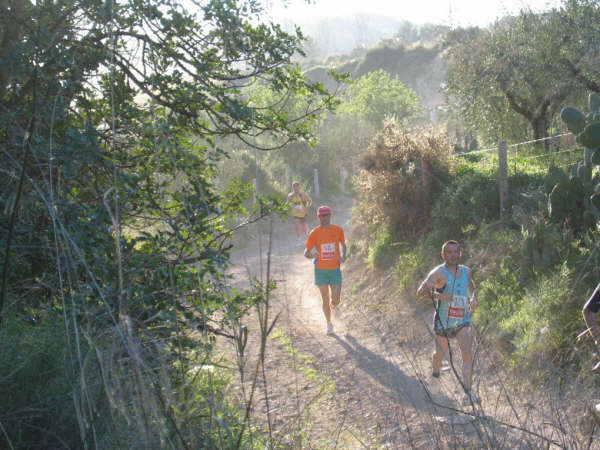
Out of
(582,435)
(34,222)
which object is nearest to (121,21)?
(34,222)

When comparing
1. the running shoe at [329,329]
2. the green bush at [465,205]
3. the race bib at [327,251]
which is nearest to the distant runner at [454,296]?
the race bib at [327,251]

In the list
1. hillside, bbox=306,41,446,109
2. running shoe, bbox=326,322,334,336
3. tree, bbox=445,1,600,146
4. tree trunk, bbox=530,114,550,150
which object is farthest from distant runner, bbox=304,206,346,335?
hillside, bbox=306,41,446,109

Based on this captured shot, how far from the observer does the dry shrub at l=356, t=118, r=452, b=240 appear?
35.8ft

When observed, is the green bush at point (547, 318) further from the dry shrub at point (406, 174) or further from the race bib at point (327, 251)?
the dry shrub at point (406, 174)

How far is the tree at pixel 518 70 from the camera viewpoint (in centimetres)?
1667

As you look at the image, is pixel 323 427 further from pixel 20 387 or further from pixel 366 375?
pixel 20 387

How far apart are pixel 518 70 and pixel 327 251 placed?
42.0 ft

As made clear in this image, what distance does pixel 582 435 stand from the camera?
2.46 metres

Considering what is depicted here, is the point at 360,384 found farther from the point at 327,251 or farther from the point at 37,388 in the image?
the point at 37,388

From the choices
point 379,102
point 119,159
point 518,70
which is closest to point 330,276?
point 119,159

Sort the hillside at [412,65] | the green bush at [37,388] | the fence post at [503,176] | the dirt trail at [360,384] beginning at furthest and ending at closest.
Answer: the hillside at [412,65], the fence post at [503,176], the dirt trail at [360,384], the green bush at [37,388]

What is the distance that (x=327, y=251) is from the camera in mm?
8094

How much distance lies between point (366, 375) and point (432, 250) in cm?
393

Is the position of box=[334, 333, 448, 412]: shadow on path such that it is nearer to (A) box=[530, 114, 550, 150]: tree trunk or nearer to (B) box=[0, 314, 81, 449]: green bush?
(B) box=[0, 314, 81, 449]: green bush
